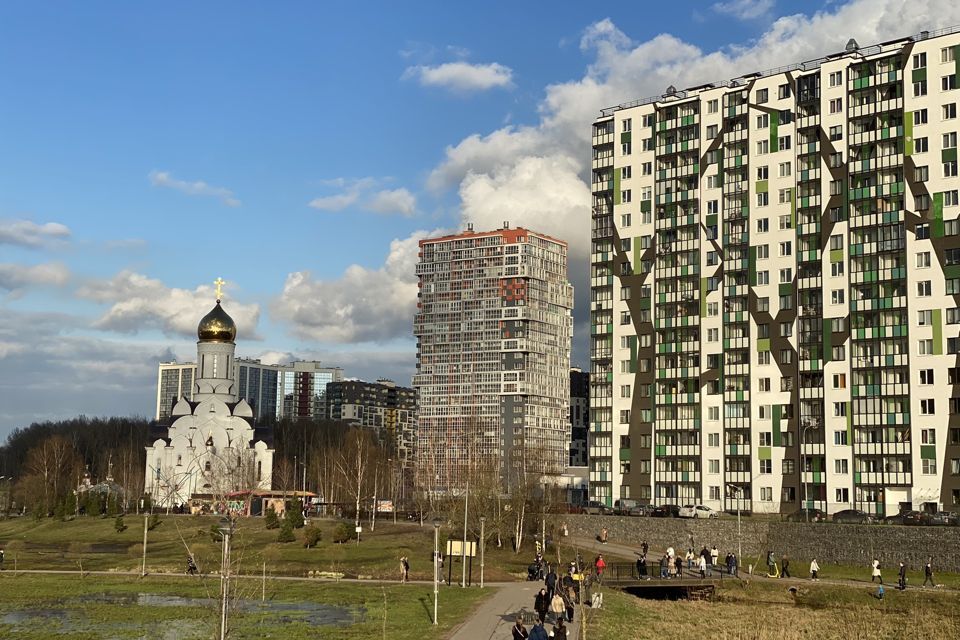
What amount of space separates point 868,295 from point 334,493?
81.1 meters

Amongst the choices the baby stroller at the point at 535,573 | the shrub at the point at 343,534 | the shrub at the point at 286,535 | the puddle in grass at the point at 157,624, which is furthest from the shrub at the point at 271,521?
the puddle in grass at the point at 157,624

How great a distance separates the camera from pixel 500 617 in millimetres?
47156

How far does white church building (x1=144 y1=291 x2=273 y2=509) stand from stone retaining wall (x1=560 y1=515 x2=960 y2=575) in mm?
56255

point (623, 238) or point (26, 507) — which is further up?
point (623, 238)

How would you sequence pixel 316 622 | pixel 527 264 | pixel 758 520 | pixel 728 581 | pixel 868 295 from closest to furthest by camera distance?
pixel 316 622 < pixel 728 581 < pixel 758 520 < pixel 868 295 < pixel 527 264

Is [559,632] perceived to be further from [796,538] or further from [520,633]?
[796,538]

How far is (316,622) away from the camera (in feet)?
153

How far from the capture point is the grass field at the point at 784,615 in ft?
156

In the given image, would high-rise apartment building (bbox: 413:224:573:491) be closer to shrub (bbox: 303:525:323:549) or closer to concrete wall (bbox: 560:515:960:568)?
concrete wall (bbox: 560:515:960:568)

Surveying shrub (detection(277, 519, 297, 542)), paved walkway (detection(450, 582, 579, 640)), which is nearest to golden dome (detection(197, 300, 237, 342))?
shrub (detection(277, 519, 297, 542))

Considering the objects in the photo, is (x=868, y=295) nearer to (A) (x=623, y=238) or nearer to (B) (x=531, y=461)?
(A) (x=623, y=238)

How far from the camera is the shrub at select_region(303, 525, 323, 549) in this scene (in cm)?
8462

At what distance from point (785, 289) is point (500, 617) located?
61.4m

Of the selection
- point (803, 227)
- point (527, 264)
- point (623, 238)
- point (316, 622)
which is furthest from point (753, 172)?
point (527, 264)
